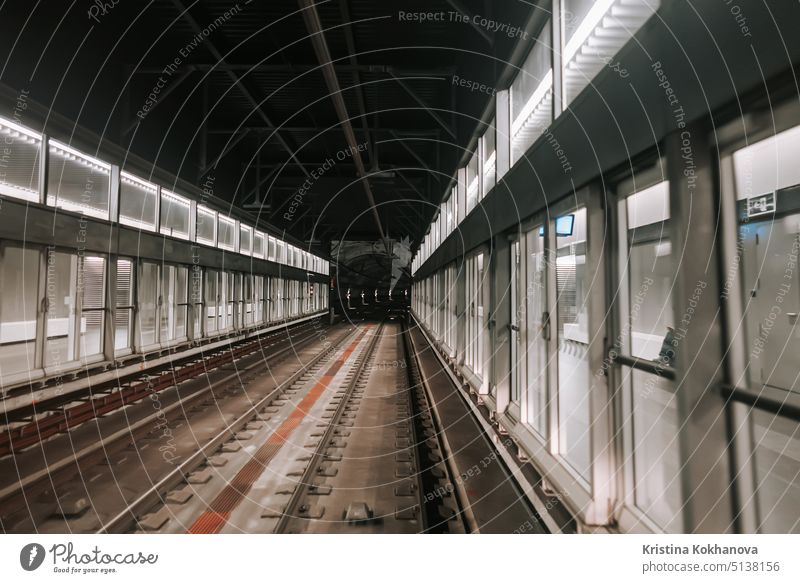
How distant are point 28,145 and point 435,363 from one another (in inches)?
363

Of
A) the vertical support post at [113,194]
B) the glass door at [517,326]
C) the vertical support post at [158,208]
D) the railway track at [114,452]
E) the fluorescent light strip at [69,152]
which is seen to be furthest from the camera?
the vertical support post at [158,208]

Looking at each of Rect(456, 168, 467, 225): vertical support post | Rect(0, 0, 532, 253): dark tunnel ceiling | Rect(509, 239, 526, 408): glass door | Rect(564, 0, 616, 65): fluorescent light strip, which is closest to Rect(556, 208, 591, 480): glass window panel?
Rect(509, 239, 526, 408): glass door

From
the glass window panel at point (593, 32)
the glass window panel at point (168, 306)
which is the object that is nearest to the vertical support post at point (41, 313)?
the glass window panel at point (168, 306)

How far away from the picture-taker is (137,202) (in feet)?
27.5

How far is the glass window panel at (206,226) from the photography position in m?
11.1

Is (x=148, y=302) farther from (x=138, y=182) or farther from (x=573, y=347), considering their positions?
(x=573, y=347)

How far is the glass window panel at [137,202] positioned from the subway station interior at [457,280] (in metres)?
0.06

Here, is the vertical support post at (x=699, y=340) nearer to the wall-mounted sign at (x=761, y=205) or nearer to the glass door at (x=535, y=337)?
the wall-mounted sign at (x=761, y=205)

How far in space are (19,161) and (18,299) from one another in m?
1.97

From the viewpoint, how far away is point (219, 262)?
39.3ft

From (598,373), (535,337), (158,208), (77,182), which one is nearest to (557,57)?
(598,373)

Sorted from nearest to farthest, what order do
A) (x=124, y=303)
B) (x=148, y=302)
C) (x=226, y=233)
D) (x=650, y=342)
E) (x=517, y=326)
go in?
(x=650, y=342)
(x=517, y=326)
(x=124, y=303)
(x=148, y=302)
(x=226, y=233)

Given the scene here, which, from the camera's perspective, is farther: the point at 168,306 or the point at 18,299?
the point at 168,306

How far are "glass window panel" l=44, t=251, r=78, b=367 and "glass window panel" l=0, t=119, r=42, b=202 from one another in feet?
3.72
